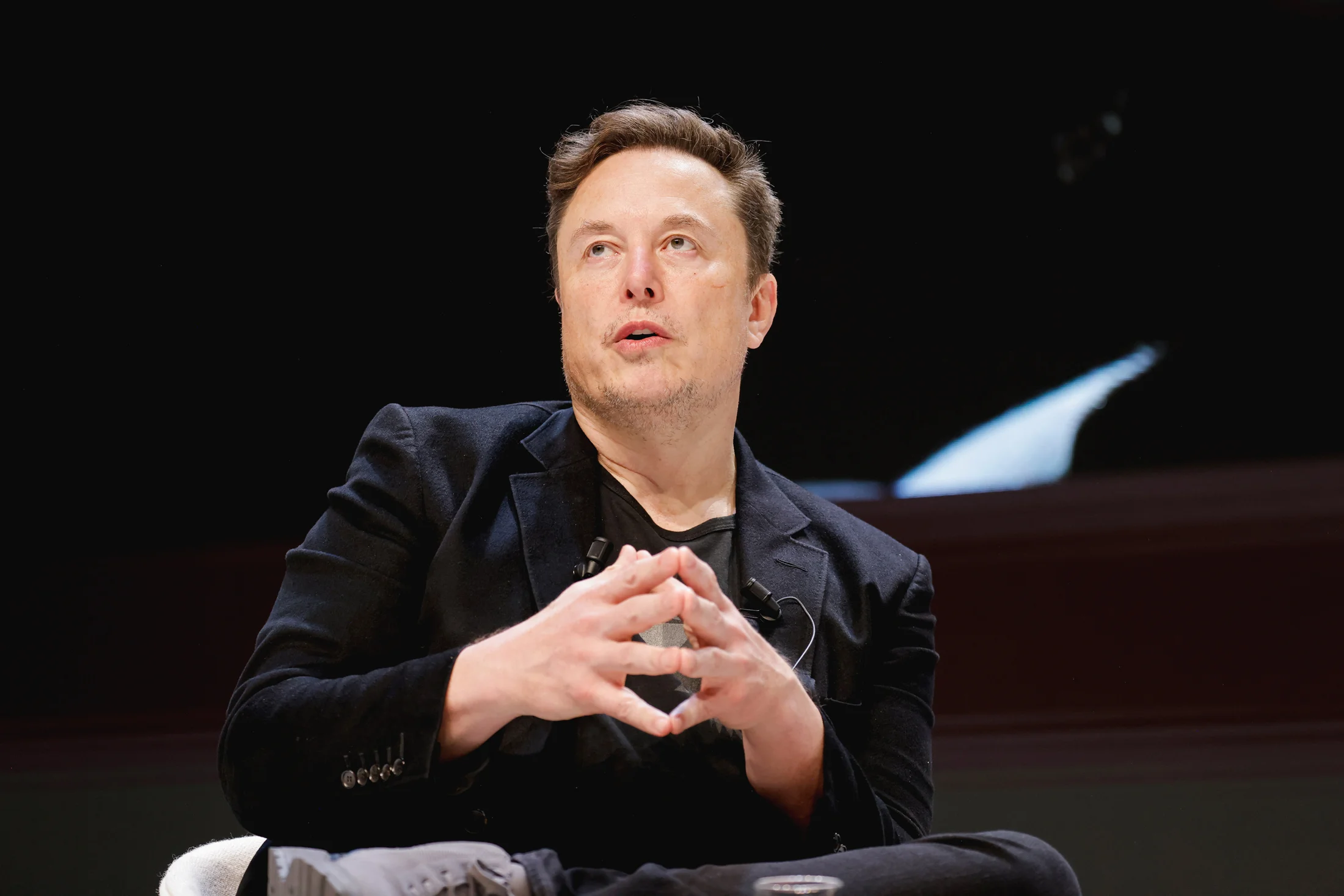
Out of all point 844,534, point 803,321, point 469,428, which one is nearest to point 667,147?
point 469,428

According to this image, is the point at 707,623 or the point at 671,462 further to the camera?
the point at 671,462

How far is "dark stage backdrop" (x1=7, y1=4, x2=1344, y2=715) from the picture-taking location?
301 centimetres

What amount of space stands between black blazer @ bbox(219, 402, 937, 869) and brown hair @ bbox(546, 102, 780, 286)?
355mm

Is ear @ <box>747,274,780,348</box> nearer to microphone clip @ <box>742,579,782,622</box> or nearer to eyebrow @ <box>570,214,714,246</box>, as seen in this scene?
eyebrow @ <box>570,214,714,246</box>

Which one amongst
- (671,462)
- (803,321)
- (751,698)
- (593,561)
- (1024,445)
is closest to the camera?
(751,698)

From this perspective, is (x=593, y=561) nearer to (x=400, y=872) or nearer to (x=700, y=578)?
(x=700, y=578)

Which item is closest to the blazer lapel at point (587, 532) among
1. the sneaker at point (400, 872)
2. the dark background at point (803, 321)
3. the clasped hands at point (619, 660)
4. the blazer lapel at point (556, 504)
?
the blazer lapel at point (556, 504)

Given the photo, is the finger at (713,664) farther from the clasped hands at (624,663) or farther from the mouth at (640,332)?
the mouth at (640,332)

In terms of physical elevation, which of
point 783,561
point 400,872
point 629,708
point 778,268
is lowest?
point 400,872

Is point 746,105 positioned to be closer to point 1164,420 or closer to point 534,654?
point 1164,420

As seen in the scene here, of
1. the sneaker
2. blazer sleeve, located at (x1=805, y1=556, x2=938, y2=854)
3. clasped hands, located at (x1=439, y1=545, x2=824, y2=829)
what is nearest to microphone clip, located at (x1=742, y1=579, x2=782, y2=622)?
blazer sleeve, located at (x1=805, y1=556, x2=938, y2=854)

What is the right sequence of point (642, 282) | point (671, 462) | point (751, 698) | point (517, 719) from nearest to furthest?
1. point (751, 698)
2. point (517, 719)
3. point (642, 282)
4. point (671, 462)

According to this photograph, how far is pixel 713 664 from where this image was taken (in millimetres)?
1319

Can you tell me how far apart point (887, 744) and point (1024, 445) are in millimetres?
1549
